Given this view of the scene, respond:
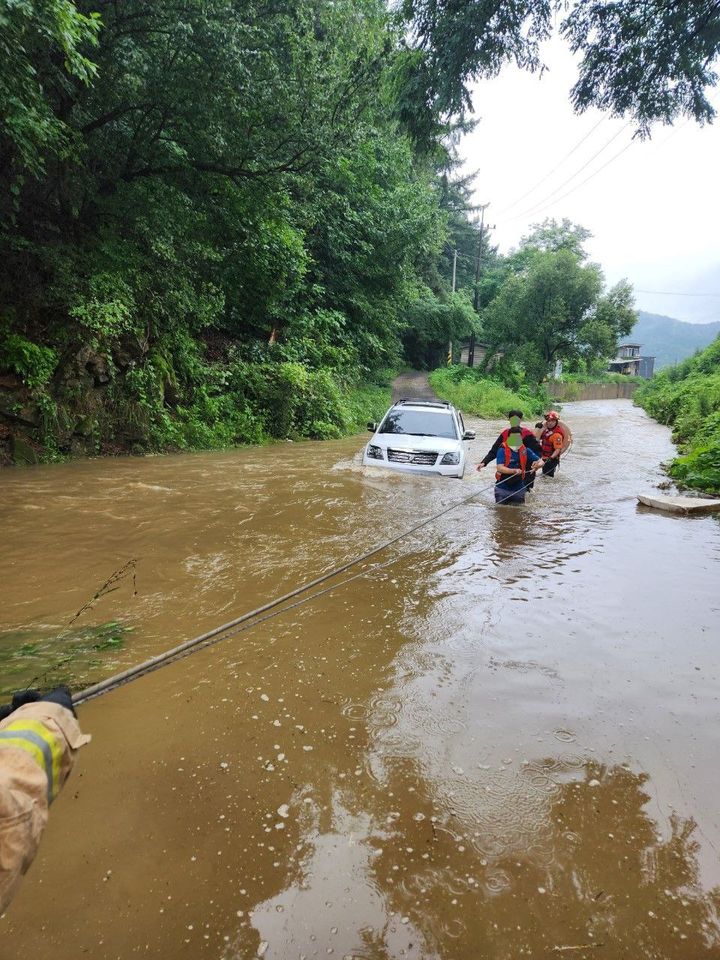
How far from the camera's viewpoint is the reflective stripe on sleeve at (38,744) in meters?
1.29

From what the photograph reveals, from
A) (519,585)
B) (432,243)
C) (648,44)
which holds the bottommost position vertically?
(519,585)

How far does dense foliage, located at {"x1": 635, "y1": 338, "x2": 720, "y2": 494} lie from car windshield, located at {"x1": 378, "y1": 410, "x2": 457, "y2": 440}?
16.4 feet

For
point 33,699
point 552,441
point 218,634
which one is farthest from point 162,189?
point 33,699

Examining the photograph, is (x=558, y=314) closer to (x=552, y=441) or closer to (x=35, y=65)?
(x=552, y=441)

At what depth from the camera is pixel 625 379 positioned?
62.2m

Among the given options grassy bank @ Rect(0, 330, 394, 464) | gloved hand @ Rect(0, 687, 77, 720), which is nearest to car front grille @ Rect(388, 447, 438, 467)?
grassy bank @ Rect(0, 330, 394, 464)

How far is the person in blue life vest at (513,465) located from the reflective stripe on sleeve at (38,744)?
7.89m

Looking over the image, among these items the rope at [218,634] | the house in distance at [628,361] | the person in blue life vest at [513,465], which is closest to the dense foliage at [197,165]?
the person in blue life vest at [513,465]

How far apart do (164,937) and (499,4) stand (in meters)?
7.68

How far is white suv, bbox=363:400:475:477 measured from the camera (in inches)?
394

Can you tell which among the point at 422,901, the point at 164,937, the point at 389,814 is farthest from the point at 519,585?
the point at 164,937

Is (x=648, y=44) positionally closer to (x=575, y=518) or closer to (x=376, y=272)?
(x=575, y=518)

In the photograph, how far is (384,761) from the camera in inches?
112

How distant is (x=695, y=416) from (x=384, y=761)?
20.9m
